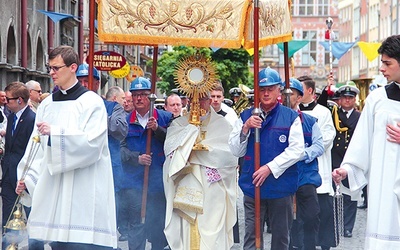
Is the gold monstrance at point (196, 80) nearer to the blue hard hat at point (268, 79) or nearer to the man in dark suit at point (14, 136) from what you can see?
the blue hard hat at point (268, 79)

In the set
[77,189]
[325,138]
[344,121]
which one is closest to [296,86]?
[325,138]

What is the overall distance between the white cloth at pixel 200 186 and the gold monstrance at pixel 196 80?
114 millimetres

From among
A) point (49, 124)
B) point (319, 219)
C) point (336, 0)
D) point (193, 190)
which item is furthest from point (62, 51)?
point (336, 0)

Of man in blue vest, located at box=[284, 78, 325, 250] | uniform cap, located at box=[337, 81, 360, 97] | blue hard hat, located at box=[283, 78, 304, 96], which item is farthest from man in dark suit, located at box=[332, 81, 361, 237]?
blue hard hat, located at box=[283, 78, 304, 96]

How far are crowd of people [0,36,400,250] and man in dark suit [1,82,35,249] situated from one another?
1 centimetres

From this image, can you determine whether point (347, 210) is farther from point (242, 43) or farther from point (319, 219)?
point (242, 43)

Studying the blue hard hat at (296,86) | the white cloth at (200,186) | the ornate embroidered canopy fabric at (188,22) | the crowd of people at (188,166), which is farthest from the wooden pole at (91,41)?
the blue hard hat at (296,86)

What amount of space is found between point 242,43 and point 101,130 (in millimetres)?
3017

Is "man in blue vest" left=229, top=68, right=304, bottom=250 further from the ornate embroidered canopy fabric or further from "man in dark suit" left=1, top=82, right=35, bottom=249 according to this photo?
"man in dark suit" left=1, top=82, right=35, bottom=249

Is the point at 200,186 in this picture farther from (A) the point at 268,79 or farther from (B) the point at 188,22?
(B) the point at 188,22

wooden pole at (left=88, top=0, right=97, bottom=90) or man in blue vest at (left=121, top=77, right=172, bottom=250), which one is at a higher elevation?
wooden pole at (left=88, top=0, right=97, bottom=90)

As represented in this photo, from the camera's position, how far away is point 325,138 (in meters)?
12.6

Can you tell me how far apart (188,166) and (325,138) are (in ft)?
8.13

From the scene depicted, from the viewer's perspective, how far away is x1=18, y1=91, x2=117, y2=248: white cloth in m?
8.28
